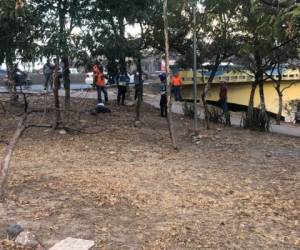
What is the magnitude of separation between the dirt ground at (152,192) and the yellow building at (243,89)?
18.3 metres

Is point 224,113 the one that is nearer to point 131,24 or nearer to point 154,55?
point 154,55

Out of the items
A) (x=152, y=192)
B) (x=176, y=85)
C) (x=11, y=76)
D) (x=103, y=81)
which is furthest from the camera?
(x=176, y=85)

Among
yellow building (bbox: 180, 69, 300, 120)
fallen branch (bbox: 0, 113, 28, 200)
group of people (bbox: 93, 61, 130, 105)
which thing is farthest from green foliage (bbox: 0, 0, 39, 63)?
yellow building (bbox: 180, 69, 300, 120)

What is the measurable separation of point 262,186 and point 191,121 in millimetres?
10242

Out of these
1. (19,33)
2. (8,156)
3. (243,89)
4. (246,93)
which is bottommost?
(246,93)

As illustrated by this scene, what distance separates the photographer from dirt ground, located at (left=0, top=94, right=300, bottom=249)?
6363 millimetres

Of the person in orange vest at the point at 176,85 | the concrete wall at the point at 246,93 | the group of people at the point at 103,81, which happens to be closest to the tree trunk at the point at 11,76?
the group of people at the point at 103,81

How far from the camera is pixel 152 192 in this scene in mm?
8172

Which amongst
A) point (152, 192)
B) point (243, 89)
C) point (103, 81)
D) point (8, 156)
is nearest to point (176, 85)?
point (103, 81)

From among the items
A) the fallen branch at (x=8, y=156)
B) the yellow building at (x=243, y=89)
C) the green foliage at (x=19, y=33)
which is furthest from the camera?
the yellow building at (x=243, y=89)

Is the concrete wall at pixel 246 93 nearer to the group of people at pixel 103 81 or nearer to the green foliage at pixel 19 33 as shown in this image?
the group of people at pixel 103 81

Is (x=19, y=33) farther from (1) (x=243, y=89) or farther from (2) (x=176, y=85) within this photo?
(1) (x=243, y=89)

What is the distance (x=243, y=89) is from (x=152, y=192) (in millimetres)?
28157

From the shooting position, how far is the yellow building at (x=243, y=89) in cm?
→ 3177
